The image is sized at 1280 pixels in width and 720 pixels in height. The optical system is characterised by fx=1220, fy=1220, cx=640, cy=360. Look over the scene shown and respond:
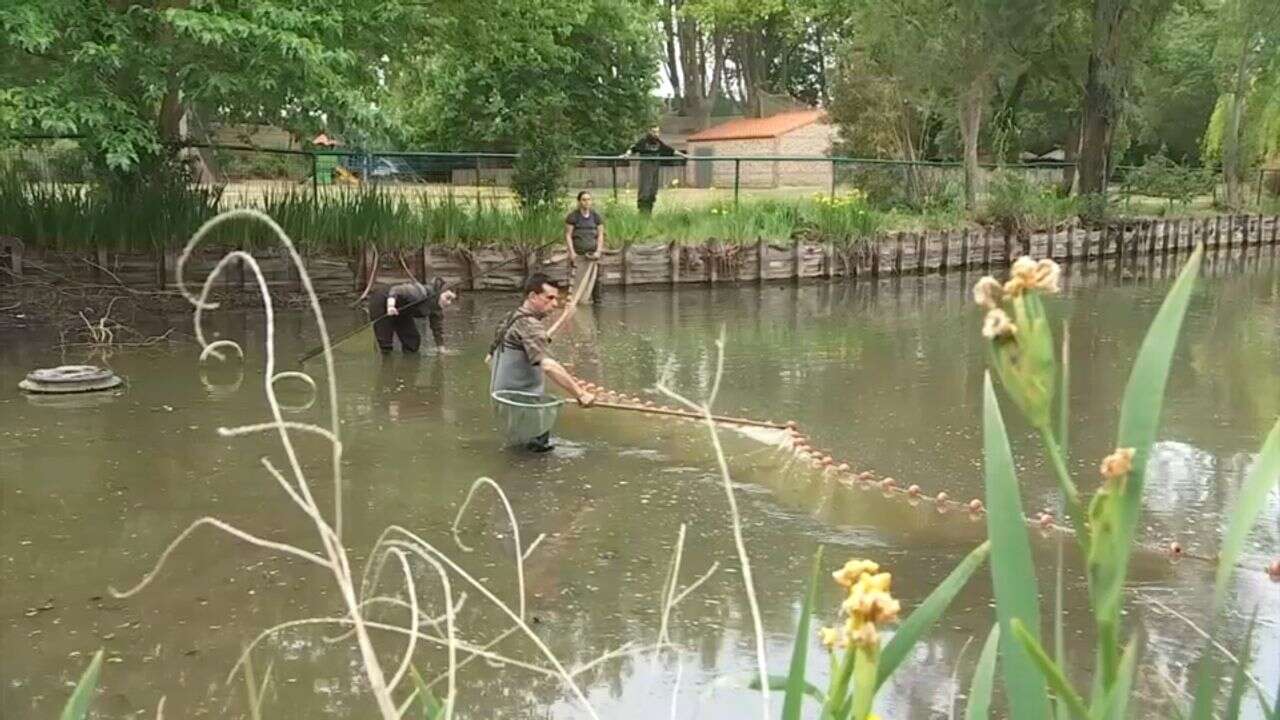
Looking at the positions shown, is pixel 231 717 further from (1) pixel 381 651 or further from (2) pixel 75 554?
(2) pixel 75 554

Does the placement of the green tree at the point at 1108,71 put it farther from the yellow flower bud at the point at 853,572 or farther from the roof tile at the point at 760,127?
the yellow flower bud at the point at 853,572

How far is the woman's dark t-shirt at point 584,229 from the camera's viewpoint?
15195mm

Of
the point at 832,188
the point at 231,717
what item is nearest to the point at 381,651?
the point at 231,717

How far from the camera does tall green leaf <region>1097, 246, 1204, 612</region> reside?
898 millimetres

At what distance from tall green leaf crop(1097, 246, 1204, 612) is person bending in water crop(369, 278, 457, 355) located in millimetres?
10133

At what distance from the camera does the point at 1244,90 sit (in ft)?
99.1

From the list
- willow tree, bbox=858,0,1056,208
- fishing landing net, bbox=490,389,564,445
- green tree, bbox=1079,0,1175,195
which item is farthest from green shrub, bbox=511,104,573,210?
green tree, bbox=1079,0,1175,195

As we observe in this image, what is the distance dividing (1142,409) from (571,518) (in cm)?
541

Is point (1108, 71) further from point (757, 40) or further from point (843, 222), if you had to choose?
point (757, 40)

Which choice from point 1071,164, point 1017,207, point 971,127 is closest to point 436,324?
point 1017,207

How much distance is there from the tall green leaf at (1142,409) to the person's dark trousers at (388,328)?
10295 mm

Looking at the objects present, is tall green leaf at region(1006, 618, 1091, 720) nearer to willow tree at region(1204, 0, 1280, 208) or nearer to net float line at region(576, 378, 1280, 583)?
net float line at region(576, 378, 1280, 583)

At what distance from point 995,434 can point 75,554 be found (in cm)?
536

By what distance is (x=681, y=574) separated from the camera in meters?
5.61
